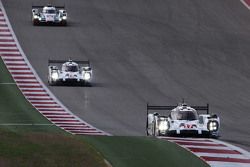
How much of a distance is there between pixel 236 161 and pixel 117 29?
51464mm

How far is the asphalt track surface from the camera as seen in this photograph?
54.2 meters

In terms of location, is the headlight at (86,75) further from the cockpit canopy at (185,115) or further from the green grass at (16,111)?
the cockpit canopy at (185,115)

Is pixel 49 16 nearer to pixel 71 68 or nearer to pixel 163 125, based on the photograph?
pixel 71 68

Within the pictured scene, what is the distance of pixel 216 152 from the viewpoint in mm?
34625

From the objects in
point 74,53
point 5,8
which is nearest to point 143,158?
point 74,53

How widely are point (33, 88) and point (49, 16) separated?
23.1m

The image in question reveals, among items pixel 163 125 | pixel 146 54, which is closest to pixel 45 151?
pixel 163 125

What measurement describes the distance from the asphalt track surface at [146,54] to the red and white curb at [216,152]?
1955 millimetres

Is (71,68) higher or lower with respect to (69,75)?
higher

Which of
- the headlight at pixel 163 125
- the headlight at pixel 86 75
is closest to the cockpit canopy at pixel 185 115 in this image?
the headlight at pixel 163 125

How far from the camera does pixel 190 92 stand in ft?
200

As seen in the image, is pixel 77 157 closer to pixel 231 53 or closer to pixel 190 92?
pixel 190 92

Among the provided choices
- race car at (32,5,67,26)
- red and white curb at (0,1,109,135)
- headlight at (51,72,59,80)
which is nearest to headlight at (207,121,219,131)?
red and white curb at (0,1,109,135)

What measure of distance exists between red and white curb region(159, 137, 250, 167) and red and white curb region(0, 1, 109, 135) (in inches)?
265
